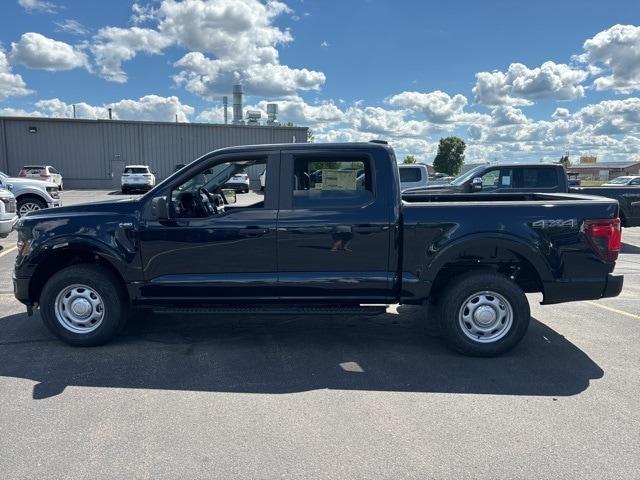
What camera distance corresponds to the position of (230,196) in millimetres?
5777

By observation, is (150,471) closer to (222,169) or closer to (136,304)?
(136,304)

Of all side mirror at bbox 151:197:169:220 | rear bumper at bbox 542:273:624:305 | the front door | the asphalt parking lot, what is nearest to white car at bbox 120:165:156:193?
the asphalt parking lot

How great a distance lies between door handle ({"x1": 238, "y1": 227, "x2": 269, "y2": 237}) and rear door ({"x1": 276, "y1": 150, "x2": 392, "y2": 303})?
15 cm

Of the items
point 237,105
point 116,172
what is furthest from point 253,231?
point 237,105

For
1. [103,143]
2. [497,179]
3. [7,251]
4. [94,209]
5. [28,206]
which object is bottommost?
[7,251]

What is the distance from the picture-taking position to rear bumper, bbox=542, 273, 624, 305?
14.7 ft

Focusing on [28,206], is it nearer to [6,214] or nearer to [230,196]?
[6,214]

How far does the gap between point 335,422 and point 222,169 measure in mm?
2690

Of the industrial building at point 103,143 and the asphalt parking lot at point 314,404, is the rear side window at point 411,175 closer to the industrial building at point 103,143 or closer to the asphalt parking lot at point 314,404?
the asphalt parking lot at point 314,404

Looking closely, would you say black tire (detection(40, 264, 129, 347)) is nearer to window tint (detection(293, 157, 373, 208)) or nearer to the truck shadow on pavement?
the truck shadow on pavement

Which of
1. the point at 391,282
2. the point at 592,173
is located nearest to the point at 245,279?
the point at 391,282

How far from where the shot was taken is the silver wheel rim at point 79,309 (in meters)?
4.67

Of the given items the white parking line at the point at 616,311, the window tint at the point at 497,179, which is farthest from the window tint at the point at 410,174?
the white parking line at the point at 616,311

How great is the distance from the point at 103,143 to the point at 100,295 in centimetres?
3481
